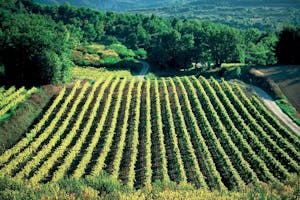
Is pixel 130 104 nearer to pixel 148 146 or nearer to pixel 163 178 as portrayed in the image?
pixel 148 146

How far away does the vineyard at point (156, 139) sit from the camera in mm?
33844

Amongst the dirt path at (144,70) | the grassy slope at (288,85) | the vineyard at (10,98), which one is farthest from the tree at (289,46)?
the vineyard at (10,98)

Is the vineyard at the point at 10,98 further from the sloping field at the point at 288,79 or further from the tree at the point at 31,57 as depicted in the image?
the sloping field at the point at 288,79

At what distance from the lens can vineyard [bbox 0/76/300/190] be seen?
3384cm

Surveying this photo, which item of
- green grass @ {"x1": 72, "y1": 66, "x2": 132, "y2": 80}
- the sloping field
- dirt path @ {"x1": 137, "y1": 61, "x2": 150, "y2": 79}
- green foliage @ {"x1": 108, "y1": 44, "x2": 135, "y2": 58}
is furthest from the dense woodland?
the sloping field

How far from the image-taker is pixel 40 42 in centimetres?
5572

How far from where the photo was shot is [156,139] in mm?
Result: 40906

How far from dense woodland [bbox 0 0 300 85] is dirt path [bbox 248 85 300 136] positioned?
17952 millimetres

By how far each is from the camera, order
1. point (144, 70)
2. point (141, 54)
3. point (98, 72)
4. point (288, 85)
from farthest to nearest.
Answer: point (141, 54)
point (144, 70)
point (98, 72)
point (288, 85)

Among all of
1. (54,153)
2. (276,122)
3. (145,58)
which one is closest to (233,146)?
(276,122)

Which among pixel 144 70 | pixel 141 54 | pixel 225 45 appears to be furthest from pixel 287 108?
pixel 141 54

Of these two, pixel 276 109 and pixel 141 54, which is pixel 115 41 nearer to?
pixel 141 54

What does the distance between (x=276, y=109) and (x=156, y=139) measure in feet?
60.4

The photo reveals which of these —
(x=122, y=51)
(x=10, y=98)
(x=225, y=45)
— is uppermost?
(x=225, y=45)
